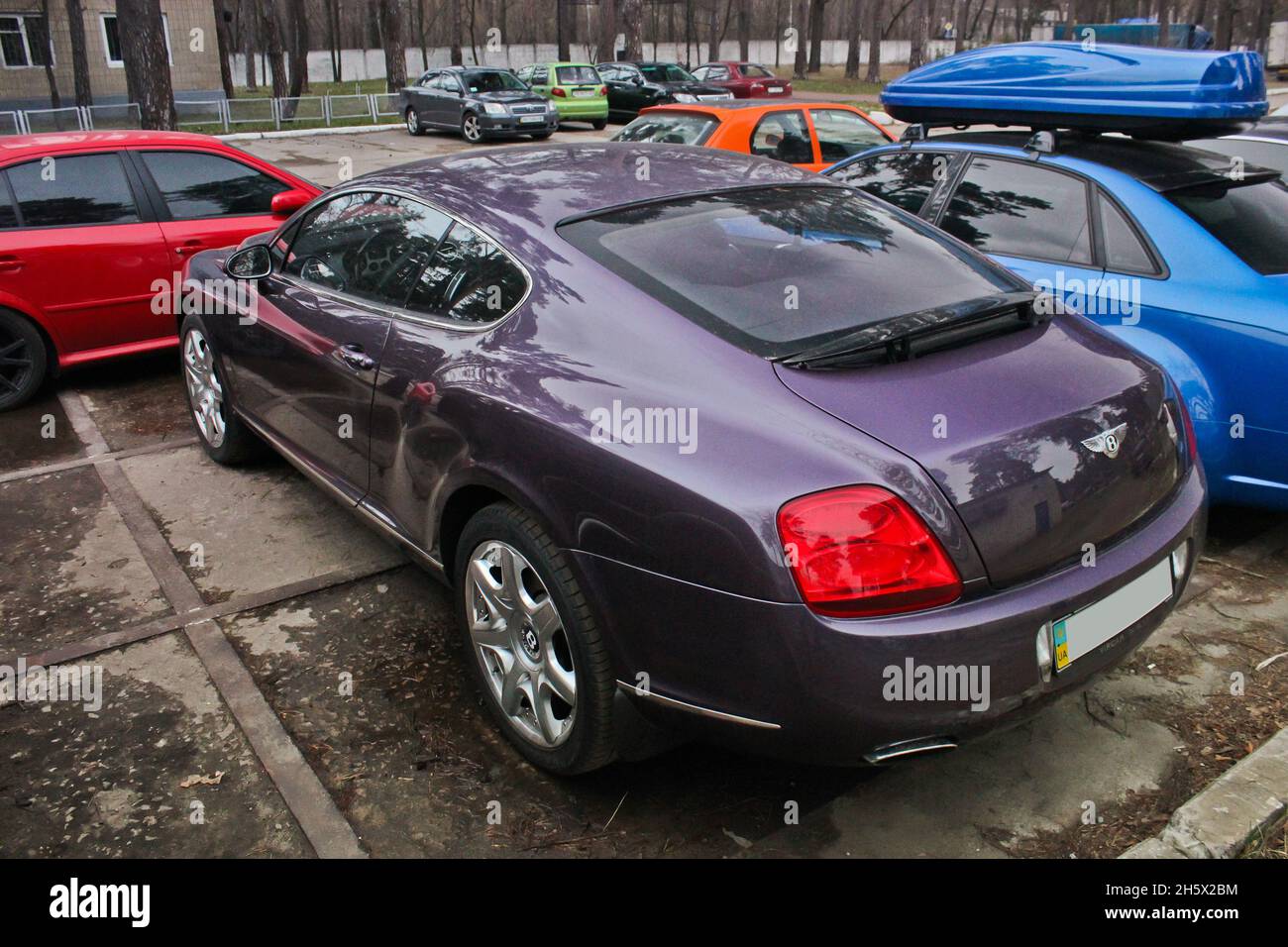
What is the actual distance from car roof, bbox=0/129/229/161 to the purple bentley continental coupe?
3.75m

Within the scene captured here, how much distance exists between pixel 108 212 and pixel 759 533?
5.56m

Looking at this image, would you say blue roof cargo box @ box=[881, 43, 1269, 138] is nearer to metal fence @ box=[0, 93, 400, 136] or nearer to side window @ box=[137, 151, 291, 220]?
side window @ box=[137, 151, 291, 220]

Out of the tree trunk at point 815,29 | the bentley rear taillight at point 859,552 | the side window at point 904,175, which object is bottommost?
the bentley rear taillight at point 859,552

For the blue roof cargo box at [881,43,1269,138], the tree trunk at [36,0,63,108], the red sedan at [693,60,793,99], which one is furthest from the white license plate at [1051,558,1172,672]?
the tree trunk at [36,0,63,108]

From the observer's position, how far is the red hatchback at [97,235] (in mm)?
5906

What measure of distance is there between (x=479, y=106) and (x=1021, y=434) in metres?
22.3

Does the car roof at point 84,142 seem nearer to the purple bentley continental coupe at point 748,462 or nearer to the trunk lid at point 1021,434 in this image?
the purple bentley continental coupe at point 748,462

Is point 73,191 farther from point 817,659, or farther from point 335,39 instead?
point 335,39

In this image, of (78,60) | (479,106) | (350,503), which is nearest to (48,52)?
(78,60)

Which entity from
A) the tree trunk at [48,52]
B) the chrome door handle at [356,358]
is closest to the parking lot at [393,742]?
the chrome door handle at [356,358]

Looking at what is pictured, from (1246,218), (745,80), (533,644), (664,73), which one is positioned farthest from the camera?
(664,73)

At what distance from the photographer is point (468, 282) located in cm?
318

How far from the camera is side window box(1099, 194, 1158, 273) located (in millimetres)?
4098

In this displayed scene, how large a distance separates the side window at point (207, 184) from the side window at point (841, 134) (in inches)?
207
